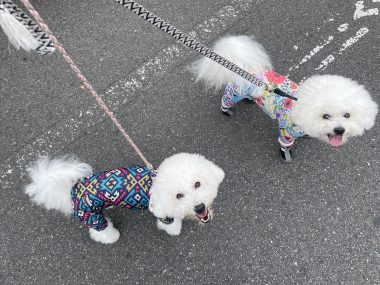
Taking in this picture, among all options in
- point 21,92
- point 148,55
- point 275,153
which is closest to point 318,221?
point 275,153

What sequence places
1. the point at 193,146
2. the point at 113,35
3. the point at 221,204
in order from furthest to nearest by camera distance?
the point at 113,35 → the point at 193,146 → the point at 221,204

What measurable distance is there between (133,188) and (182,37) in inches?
36.3

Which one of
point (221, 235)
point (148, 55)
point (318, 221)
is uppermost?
point (148, 55)

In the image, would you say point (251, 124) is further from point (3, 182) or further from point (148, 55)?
point (3, 182)

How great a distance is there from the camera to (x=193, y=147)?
2746 millimetres

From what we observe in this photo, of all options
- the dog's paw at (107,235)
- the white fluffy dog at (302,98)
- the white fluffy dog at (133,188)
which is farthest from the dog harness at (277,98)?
the dog's paw at (107,235)

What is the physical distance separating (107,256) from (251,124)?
151 centimetres

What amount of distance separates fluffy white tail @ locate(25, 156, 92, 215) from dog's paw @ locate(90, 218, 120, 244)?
0.37 m

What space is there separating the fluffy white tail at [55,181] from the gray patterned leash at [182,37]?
1.00 m

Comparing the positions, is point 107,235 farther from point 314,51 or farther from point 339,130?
point 314,51

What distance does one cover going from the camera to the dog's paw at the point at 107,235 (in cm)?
234

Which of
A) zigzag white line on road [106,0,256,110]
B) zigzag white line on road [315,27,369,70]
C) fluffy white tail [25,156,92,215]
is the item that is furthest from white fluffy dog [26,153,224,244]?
zigzag white line on road [315,27,369,70]

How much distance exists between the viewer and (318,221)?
2.42 meters

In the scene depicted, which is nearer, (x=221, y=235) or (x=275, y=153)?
(x=221, y=235)
